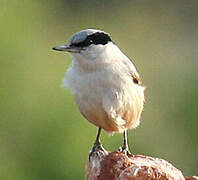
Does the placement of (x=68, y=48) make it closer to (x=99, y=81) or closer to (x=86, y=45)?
(x=86, y=45)

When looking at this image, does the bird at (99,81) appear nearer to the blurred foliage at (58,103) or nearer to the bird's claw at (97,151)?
the bird's claw at (97,151)

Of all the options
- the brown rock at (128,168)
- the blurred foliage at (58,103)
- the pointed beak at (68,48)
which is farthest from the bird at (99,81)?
the blurred foliage at (58,103)

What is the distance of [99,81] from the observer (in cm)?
645

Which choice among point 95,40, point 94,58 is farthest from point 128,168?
point 95,40

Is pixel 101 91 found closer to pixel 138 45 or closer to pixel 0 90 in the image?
pixel 0 90

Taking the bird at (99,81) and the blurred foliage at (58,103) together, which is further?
the blurred foliage at (58,103)

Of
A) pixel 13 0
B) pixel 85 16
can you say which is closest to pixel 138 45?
pixel 85 16

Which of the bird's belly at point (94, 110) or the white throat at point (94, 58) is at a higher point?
the white throat at point (94, 58)

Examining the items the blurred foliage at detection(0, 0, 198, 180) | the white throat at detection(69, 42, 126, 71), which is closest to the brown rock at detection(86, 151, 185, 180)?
the white throat at detection(69, 42, 126, 71)

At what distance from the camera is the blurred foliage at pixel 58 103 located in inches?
382

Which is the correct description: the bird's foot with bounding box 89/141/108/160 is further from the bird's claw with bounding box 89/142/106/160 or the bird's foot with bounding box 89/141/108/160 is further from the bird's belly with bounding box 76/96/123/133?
the bird's belly with bounding box 76/96/123/133

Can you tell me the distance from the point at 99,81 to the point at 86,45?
0.28 m

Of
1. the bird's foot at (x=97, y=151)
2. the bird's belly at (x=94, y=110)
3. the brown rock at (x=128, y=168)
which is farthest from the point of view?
the bird's belly at (x=94, y=110)

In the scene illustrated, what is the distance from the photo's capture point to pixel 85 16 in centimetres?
1622
